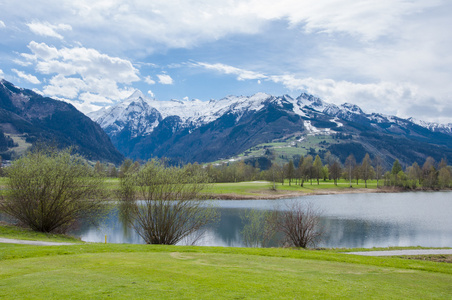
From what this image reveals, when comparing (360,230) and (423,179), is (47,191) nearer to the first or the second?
(360,230)

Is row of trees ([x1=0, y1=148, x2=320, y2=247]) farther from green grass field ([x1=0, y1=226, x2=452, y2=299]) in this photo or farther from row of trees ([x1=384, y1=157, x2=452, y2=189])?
row of trees ([x1=384, y1=157, x2=452, y2=189])

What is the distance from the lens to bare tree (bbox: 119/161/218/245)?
3428cm

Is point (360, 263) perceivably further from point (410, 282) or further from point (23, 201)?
point (23, 201)

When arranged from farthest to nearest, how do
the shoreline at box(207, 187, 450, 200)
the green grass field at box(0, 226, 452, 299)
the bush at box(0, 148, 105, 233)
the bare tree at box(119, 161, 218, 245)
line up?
the shoreline at box(207, 187, 450, 200)
the bush at box(0, 148, 105, 233)
the bare tree at box(119, 161, 218, 245)
the green grass field at box(0, 226, 452, 299)

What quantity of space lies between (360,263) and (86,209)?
31.5 m

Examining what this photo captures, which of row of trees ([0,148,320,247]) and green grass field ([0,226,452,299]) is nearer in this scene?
green grass field ([0,226,452,299])

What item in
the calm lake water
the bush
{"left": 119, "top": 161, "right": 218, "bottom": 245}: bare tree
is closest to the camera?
{"left": 119, "top": 161, "right": 218, "bottom": 245}: bare tree

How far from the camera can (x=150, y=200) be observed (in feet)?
113

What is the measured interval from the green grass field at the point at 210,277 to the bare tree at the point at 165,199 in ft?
38.0

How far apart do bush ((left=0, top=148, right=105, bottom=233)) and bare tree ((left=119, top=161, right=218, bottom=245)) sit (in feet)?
21.4

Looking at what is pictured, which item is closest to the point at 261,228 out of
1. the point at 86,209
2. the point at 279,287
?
the point at 86,209

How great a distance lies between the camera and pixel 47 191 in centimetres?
3684

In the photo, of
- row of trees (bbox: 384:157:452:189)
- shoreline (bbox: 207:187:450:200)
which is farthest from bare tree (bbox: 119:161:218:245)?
row of trees (bbox: 384:157:452:189)

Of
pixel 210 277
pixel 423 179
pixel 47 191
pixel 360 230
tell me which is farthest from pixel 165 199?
pixel 423 179
